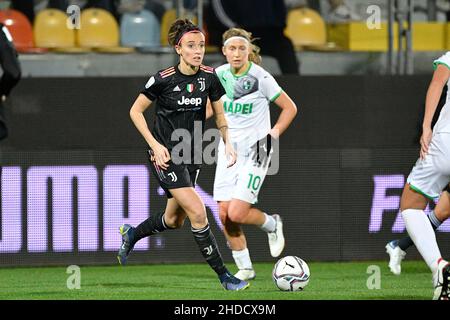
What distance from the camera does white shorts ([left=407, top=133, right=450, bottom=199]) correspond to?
8.17 m

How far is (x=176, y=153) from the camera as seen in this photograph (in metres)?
9.24

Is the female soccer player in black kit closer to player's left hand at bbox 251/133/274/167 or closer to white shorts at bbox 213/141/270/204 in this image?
white shorts at bbox 213/141/270/204

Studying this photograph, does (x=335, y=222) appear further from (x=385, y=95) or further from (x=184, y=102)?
(x=184, y=102)

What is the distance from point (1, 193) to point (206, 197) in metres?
2.13

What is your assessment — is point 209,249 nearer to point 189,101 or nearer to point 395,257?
point 189,101

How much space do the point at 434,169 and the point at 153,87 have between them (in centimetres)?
237

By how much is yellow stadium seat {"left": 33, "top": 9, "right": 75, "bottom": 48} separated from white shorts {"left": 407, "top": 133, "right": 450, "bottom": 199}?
5762mm

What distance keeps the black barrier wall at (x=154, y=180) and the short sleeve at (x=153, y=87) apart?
9.72 feet

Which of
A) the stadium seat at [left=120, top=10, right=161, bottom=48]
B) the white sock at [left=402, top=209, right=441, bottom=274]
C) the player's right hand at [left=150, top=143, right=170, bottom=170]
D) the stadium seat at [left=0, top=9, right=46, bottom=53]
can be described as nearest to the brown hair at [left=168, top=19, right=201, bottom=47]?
the player's right hand at [left=150, top=143, right=170, bottom=170]

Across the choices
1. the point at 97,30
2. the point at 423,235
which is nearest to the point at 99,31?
the point at 97,30

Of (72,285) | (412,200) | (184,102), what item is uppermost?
(184,102)

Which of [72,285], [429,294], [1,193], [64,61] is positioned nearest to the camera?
[429,294]

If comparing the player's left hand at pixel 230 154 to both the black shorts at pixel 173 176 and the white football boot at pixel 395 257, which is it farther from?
the white football boot at pixel 395 257

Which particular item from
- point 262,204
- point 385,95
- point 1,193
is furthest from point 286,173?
point 1,193
